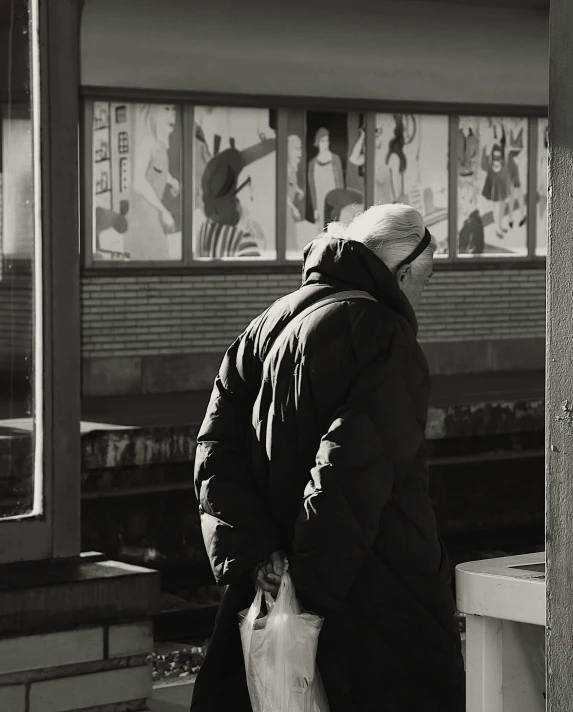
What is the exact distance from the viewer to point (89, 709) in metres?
4.11

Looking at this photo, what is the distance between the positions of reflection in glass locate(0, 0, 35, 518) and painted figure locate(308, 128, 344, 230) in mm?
9396

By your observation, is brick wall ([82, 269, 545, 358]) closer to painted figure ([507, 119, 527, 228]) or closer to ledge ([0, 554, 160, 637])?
painted figure ([507, 119, 527, 228])

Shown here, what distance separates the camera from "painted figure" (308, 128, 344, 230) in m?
13.6

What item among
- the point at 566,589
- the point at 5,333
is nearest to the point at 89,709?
the point at 5,333

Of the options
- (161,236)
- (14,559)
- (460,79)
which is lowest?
(14,559)

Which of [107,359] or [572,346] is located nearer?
[572,346]

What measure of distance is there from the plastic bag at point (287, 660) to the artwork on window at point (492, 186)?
11875mm

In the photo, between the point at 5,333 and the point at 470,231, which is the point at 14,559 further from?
the point at 470,231

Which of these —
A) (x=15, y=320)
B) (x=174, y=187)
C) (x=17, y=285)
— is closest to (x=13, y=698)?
(x=15, y=320)

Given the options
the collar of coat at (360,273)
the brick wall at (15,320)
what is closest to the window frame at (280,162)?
the brick wall at (15,320)

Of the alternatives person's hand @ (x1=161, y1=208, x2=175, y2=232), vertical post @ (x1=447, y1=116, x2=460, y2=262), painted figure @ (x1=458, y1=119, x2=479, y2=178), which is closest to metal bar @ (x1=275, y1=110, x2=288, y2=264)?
person's hand @ (x1=161, y1=208, x2=175, y2=232)

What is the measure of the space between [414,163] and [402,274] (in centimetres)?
1122

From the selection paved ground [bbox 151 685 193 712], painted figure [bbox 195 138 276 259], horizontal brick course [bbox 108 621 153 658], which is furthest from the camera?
painted figure [bbox 195 138 276 259]

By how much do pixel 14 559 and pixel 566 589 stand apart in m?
2.49
